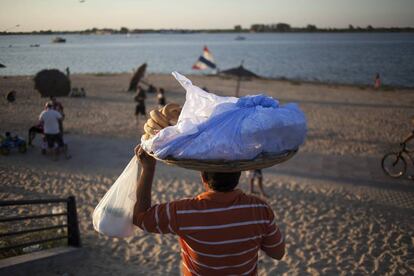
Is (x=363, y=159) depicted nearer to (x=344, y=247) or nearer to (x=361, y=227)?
(x=361, y=227)

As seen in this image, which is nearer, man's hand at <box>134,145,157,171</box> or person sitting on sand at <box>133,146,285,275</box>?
person sitting on sand at <box>133,146,285,275</box>

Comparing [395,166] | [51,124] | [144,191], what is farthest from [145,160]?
[395,166]

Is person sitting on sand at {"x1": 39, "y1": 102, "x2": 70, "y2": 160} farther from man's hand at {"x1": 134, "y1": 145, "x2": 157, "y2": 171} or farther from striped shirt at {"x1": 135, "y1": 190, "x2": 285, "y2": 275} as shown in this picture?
striped shirt at {"x1": 135, "y1": 190, "x2": 285, "y2": 275}

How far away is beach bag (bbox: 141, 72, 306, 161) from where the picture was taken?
5.67ft

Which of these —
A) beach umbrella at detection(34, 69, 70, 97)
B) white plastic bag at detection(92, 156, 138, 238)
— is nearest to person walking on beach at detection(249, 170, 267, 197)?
beach umbrella at detection(34, 69, 70, 97)

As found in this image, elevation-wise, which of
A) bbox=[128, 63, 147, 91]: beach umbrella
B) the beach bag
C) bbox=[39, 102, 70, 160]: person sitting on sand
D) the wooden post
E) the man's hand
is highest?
the beach bag

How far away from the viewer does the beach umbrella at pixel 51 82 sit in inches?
348

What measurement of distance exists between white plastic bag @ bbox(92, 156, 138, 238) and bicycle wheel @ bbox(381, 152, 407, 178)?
885 centimetres

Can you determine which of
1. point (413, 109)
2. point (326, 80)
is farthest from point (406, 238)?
point (326, 80)

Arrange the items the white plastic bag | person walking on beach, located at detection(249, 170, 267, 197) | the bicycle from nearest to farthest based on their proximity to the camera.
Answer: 1. the white plastic bag
2. person walking on beach, located at detection(249, 170, 267, 197)
3. the bicycle

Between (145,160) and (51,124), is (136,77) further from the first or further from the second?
(145,160)

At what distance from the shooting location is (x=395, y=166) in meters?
9.80

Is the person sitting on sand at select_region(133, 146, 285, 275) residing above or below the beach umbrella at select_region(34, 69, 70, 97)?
below

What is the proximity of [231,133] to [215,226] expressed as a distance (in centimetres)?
49
